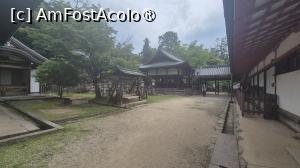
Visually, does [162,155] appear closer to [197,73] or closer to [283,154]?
[283,154]

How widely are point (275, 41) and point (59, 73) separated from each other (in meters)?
11.1

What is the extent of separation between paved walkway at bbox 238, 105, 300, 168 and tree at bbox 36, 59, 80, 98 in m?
10.1

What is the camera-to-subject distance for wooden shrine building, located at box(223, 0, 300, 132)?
8.84 ft

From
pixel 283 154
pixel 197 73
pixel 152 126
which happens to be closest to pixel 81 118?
pixel 152 126

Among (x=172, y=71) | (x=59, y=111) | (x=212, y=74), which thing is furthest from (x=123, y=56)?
(x=212, y=74)

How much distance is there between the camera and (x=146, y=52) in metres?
57.9

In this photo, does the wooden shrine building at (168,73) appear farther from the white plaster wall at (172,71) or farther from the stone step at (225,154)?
the stone step at (225,154)

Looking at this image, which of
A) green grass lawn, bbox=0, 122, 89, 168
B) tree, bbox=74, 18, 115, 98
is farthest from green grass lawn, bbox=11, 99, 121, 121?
tree, bbox=74, 18, 115, 98

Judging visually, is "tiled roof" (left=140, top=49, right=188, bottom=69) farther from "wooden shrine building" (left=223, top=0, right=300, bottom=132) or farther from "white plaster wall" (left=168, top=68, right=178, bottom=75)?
"wooden shrine building" (left=223, top=0, right=300, bottom=132)

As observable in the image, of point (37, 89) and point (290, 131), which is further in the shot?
point (37, 89)

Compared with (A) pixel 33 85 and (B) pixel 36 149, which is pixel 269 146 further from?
(A) pixel 33 85

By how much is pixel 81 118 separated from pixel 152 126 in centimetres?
301

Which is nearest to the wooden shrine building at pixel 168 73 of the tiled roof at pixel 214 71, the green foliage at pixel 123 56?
the tiled roof at pixel 214 71

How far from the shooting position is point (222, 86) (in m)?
39.9
